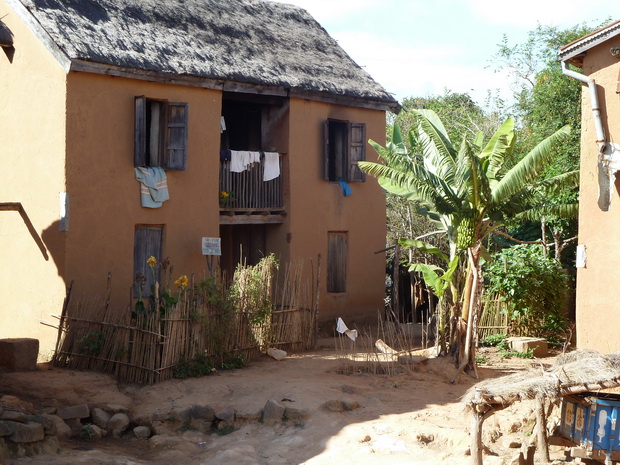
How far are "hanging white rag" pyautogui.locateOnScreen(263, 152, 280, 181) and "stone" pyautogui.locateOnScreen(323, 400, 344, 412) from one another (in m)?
6.57

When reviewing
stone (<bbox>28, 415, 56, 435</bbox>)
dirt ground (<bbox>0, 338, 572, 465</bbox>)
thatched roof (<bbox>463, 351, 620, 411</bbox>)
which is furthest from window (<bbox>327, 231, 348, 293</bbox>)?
thatched roof (<bbox>463, 351, 620, 411</bbox>)

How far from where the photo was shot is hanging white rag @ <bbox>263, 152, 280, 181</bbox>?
1643cm

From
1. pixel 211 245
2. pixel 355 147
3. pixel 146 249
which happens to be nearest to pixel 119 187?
pixel 146 249

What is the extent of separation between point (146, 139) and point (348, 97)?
477 cm

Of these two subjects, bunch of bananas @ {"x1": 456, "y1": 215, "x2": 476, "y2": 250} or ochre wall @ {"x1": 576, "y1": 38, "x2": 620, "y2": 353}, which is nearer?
ochre wall @ {"x1": 576, "y1": 38, "x2": 620, "y2": 353}

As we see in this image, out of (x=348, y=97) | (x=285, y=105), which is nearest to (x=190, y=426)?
(x=285, y=105)

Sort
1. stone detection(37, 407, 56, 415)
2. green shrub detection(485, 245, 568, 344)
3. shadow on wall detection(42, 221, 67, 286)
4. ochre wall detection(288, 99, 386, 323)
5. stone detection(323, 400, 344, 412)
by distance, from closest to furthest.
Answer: stone detection(37, 407, 56, 415), stone detection(323, 400, 344, 412), shadow on wall detection(42, 221, 67, 286), green shrub detection(485, 245, 568, 344), ochre wall detection(288, 99, 386, 323)

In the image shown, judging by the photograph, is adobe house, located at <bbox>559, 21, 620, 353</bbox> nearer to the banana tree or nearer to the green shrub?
the banana tree

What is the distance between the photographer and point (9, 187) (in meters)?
14.3

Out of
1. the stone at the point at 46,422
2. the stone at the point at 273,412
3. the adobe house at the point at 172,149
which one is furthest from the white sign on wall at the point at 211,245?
the stone at the point at 46,422

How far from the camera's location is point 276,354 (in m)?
13.6

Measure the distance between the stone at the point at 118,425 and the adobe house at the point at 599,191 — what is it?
6.14 meters

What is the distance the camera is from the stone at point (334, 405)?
35.4 feet

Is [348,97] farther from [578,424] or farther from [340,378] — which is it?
[578,424]
